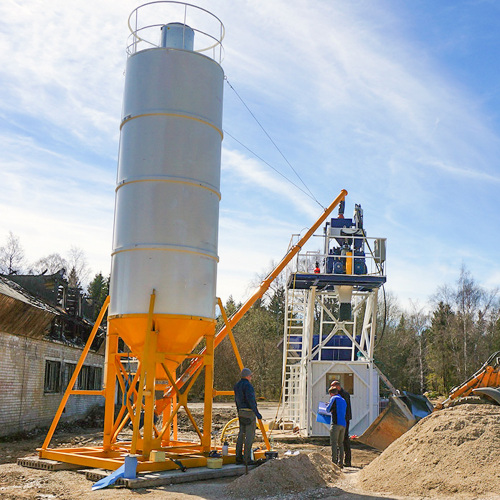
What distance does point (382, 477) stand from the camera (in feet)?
32.0

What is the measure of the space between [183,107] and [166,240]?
8.83 feet

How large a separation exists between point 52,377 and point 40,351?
1859 millimetres

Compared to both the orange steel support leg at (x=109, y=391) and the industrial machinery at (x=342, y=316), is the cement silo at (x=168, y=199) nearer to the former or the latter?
the orange steel support leg at (x=109, y=391)

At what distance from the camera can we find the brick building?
56.0 ft

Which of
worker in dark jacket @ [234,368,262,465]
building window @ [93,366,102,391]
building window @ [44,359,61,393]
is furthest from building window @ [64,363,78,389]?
worker in dark jacket @ [234,368,262,465]

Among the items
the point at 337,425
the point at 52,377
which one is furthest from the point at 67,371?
the point at 337,425

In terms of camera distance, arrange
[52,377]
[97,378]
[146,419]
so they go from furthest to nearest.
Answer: [97,378], [52,377], [146,419]

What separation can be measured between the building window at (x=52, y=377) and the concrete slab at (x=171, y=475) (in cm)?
1145

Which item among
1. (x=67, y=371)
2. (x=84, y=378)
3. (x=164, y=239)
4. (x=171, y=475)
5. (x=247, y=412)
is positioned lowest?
(x=171, y=475)

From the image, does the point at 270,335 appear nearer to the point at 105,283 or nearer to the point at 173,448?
the point at 105,283

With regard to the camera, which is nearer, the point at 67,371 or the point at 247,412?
the point at 247,412

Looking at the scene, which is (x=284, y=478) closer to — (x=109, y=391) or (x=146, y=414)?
(x=146, y=414)

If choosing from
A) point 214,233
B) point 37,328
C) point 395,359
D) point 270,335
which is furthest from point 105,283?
point 214,233

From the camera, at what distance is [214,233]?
11680mm
